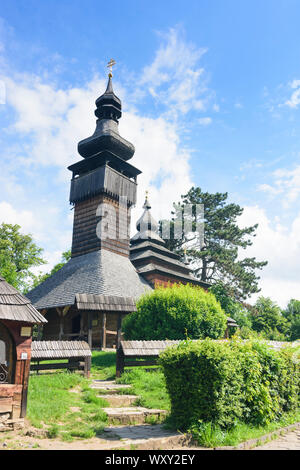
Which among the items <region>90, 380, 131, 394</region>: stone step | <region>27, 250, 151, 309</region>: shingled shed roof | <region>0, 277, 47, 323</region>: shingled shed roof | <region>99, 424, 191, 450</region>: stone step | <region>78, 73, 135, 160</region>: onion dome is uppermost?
<region>78, 73, 135, 160</region>: onion dome

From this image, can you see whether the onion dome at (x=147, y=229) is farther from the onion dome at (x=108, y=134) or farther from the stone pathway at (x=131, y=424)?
the stone pathway at (x=131, y=424)

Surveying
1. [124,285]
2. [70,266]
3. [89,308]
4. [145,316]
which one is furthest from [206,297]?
[70,266]

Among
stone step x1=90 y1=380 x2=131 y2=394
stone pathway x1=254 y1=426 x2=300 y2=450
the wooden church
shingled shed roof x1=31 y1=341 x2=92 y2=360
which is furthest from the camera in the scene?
the wooden church

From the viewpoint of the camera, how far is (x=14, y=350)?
303 inches

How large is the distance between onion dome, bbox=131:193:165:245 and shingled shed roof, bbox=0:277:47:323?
26014 millimetres

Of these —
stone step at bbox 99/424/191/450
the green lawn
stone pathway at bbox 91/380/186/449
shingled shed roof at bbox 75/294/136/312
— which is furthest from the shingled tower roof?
stone step at bbox 99/424/191/450

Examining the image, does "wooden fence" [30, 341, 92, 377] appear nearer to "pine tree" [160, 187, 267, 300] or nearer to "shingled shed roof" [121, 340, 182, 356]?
"shingled shed roof" [121, 340, 182, 356]

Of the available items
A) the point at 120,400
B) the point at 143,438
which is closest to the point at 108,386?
the point at 120,400

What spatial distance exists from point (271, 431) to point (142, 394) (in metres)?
3.75

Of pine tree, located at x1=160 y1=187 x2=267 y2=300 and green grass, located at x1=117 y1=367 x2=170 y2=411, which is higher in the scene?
pine tree, located at x1=160 y1=187 x2=267 y2=300

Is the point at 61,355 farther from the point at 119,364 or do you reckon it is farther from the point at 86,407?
the point at 86,407

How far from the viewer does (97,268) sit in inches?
919

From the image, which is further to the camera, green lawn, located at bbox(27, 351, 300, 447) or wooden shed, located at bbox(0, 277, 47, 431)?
wooden shed, located at bbox(0, 277, 47, 431)

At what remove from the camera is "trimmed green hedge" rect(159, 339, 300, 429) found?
22.4 ft
